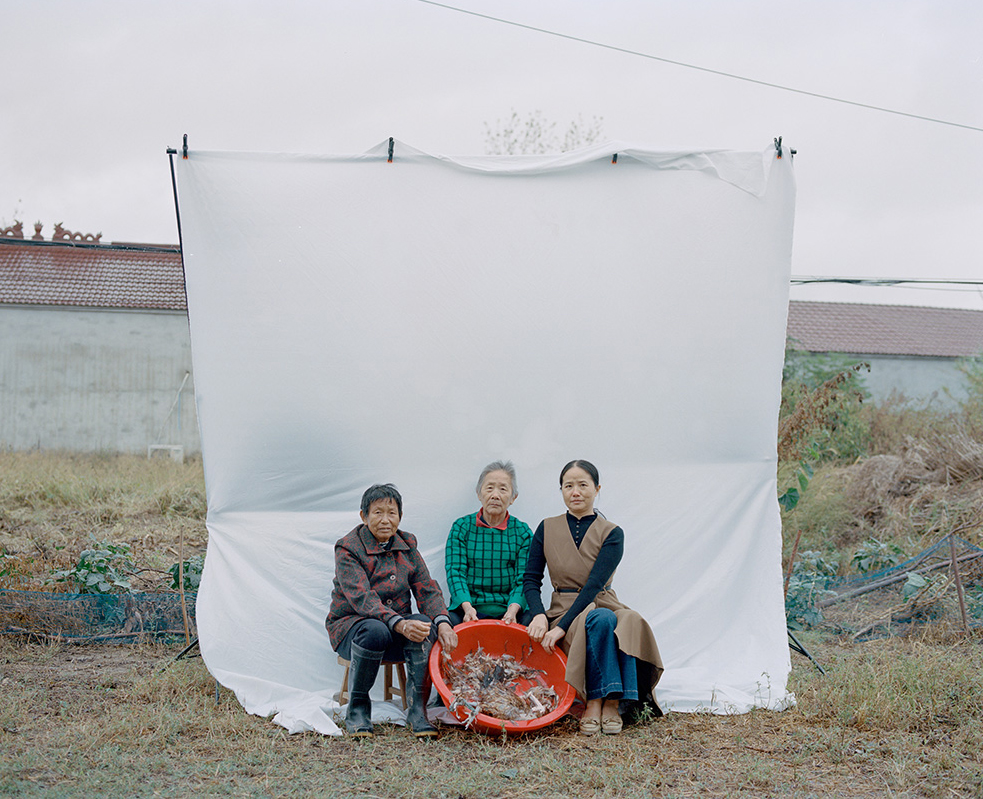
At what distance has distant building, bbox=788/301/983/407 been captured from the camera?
1583 centimetres

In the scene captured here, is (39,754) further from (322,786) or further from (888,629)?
(888,629)

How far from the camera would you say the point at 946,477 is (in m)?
6.86

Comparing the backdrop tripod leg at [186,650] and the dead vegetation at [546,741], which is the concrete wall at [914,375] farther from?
the backdrop tripod leg at [186,650]

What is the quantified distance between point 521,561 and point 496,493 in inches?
11.4

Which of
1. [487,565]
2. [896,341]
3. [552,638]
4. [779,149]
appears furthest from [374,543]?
[896,341]

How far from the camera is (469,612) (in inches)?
130

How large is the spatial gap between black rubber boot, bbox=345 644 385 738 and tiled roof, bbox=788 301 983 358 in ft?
45.2

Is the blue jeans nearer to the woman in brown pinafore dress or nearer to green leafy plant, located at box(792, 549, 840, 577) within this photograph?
the woman in brown pinafore dress

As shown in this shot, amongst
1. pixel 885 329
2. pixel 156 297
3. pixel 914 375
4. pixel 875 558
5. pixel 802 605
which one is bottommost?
pixel 802 605

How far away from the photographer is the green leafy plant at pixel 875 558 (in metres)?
5.55

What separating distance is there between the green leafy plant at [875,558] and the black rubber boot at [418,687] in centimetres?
357

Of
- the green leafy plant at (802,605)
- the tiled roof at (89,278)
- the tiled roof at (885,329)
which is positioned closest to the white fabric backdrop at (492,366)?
the green leafy plant at (802,605)

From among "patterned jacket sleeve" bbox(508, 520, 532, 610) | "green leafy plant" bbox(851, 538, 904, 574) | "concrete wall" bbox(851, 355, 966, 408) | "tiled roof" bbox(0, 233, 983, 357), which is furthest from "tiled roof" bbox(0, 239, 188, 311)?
"concrete wall" bbox(851, 355, 966, 408)

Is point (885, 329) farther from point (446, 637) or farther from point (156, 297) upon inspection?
point (446, 637)
